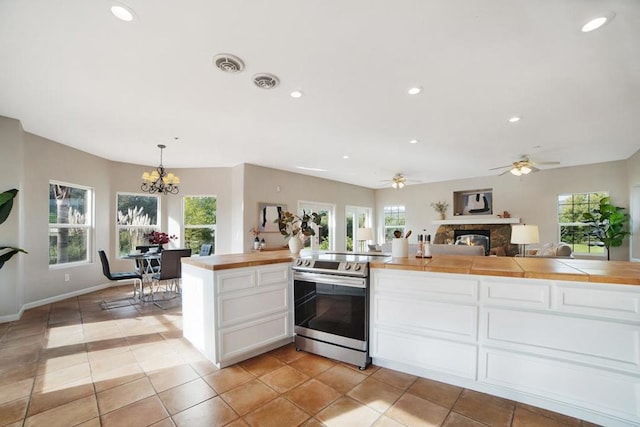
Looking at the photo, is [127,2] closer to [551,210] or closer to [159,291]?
[159,291]

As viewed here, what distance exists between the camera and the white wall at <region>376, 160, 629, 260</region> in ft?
19.6

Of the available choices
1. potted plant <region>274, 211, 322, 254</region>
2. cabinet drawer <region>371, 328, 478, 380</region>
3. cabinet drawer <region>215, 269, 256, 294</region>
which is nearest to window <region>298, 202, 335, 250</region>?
potted plant <region>274, 211, 322, 254</region>

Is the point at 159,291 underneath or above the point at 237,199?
underneath

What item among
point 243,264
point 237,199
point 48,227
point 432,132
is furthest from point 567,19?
point 48,227

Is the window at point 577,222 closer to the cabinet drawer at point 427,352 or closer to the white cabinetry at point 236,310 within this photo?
the cabinet drawer at point 427,352

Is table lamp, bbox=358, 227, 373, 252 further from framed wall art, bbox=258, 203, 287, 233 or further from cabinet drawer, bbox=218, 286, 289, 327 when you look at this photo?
framed wall art, bbox=258, 203, 287, 233

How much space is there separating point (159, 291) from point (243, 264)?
12.9 feet

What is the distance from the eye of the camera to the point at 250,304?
8.45ft

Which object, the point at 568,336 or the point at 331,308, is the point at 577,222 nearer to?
the point at 568,336

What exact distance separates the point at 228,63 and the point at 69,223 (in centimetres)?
487

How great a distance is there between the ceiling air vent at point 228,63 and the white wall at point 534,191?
741 centimetres

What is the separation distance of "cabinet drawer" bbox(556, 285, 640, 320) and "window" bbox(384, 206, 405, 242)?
7.39 meters

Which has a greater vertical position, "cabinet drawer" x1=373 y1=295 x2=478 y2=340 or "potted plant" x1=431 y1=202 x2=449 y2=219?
"potted plant" x1=431 y1=202 x2=449 y2=219

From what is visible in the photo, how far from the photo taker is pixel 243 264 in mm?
2523
